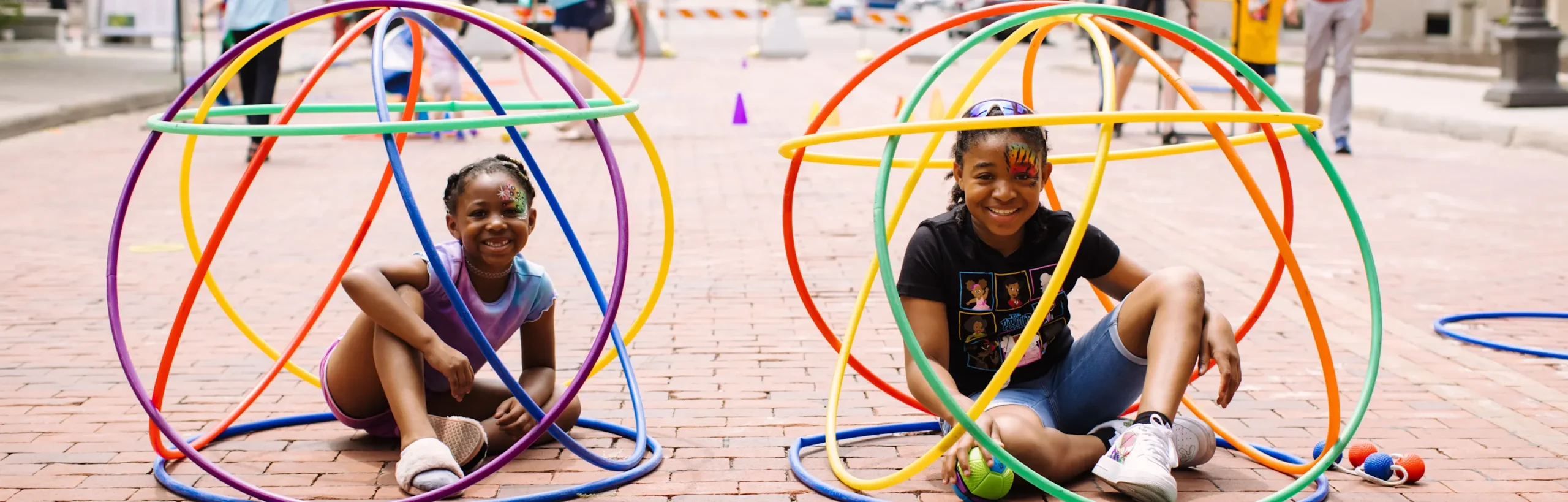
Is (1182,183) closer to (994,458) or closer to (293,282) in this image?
(293,282)

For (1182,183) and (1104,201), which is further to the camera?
(1182,183)

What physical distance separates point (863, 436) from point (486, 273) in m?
1.11

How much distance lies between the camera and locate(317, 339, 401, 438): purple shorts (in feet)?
12.7

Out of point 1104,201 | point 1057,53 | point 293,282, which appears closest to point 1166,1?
point 1104,201

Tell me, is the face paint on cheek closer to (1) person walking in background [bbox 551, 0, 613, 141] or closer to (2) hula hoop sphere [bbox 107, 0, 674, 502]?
(2) hula hoop sphere [bbox 107, 0, 674, 502]

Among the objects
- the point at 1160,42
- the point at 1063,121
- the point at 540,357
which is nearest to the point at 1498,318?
→ the point at 1063,121

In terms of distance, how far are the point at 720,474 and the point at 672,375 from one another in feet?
3.85

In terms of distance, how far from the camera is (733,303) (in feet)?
20.2

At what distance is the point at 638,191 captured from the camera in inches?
378

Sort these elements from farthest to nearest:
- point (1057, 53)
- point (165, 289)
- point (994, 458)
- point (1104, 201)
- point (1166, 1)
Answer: point (1057, 53) → point (1166, 1) → point (1104, 201) → point (165, 289) → point (994, 458)

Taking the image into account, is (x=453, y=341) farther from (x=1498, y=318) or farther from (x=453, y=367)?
(x=1498, y=318)

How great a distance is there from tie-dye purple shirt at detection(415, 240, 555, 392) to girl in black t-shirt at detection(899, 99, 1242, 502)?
3.14ft

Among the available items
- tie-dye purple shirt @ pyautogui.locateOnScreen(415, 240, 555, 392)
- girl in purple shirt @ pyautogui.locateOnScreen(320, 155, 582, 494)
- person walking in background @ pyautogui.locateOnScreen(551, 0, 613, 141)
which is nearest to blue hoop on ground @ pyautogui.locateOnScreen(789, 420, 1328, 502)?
girl in purple shirt @ pyautogui.locateOnScreen(320, 155, 582, 494)

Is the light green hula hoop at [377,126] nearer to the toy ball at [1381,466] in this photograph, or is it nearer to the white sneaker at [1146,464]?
the white sneaker at [1146,464]
